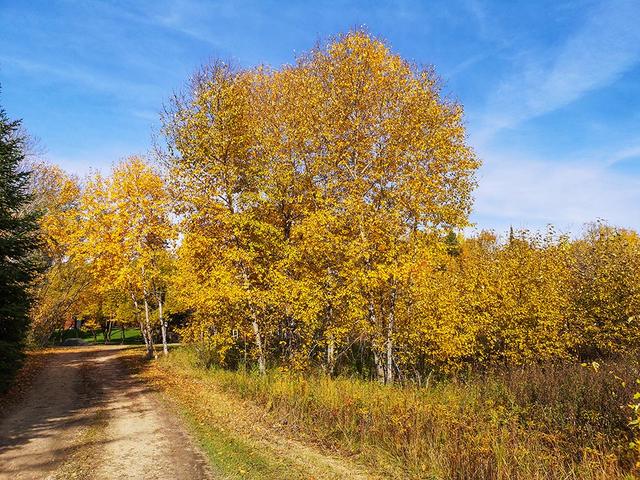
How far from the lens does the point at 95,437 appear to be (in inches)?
439

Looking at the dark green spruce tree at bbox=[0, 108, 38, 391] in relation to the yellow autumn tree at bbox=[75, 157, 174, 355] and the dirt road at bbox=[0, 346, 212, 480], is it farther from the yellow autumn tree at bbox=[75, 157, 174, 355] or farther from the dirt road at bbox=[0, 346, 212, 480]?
the yellow autumn tree at bbox=[75, 157, 174, 355]

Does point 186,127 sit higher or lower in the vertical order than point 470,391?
higher

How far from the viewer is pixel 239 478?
27.5 ft

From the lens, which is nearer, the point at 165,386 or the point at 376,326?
the point at 376,326

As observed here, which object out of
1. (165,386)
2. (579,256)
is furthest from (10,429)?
(579,256)

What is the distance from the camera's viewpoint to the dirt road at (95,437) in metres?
8.89

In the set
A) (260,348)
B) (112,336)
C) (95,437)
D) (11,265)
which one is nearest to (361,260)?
(260,348)

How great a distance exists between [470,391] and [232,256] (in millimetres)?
10161

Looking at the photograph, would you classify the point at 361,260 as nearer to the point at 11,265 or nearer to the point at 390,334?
the point at 390,334

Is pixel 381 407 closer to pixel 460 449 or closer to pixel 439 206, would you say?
pixel 460 449

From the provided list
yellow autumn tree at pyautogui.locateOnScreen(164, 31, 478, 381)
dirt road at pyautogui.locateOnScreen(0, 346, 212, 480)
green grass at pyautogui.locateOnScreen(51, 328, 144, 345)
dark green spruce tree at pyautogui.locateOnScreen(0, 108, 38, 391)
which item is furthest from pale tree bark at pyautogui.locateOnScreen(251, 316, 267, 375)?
green grass at pyautogui.locateOnScreen(51, 328, 144, 345)

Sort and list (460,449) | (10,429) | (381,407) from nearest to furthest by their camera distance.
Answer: (460,449) < (381,407) < (10,429)

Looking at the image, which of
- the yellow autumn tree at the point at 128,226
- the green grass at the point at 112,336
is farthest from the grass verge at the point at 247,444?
the green grass at the point at 112,336

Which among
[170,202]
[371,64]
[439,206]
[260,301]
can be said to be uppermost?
[371,64]
